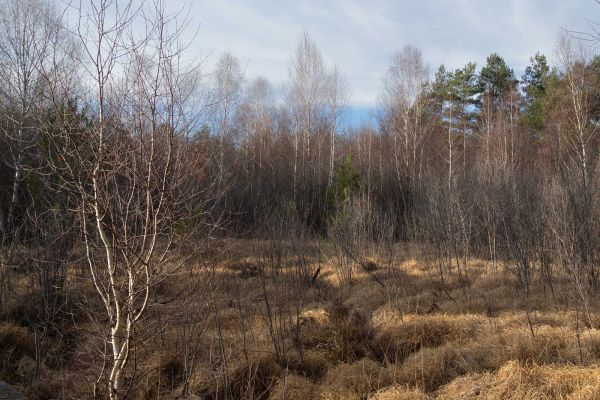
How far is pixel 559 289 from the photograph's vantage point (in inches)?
320

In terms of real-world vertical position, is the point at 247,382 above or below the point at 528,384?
below

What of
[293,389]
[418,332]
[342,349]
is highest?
[418,332]

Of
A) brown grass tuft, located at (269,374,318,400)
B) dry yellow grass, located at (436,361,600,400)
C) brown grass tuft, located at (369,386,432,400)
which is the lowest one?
brown grass tuft, located at (269,374,318,400)

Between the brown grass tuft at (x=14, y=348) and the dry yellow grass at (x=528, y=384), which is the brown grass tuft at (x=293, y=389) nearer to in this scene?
the dry yellow grass at (x=528, y=384)

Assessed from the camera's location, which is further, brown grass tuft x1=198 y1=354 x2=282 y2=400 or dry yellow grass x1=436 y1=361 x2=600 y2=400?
brown grass tuft x1=198 y1=354 x2=282 y2=400

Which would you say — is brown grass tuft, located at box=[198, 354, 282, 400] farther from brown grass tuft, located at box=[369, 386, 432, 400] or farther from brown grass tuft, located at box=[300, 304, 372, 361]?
brown grass tuft, located at box=[369, 386, 432, 400]

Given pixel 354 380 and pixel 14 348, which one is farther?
pixel 14 348

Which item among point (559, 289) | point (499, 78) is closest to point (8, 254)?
point (559, 289)

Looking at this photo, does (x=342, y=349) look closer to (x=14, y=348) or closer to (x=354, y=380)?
(x=354, y=380)

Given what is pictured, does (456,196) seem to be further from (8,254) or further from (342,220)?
(8,254)

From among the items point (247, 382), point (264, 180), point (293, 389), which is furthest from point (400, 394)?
point (264, 180)

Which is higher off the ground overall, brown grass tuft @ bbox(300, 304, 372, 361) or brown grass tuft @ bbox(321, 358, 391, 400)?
brown grass tuft @ bbox(300, 304, 372, 361)

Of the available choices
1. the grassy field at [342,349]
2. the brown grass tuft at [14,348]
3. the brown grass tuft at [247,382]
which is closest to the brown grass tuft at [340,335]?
the grassy field at [342,349]

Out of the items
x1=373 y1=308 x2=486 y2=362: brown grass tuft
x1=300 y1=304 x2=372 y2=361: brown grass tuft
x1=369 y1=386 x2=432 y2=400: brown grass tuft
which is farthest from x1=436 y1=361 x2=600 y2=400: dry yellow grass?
x1=300 y1=304 x2=372 y2=361: brown grass tuft
